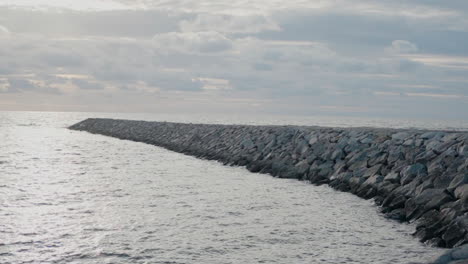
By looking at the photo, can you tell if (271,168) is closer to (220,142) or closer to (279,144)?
(279,144)

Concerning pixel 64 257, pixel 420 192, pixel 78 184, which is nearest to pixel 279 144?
pixel 78 184

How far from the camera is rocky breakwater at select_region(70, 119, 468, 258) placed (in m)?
9.65

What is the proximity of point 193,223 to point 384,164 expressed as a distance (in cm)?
713

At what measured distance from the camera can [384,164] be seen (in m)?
14.6

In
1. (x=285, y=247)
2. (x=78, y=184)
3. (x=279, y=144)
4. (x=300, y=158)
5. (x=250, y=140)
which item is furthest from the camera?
(x=250, y=140)

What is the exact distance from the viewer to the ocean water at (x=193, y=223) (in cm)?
798

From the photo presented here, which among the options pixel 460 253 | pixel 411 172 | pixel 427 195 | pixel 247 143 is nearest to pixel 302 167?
pixel 411 172

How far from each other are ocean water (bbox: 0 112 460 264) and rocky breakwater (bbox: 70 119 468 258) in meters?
0.55

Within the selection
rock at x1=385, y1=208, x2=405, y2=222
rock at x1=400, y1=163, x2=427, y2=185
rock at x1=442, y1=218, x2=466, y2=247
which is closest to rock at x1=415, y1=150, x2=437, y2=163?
rock at x1=400, y1=163, x2=427, y2=185

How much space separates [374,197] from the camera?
41.8 feet

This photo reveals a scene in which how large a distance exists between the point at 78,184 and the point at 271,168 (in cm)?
744

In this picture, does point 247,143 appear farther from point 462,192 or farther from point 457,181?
point 462,192

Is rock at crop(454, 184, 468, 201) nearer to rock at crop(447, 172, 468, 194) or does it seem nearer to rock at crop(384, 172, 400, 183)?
rock at crop(447, 172, 468, 194)

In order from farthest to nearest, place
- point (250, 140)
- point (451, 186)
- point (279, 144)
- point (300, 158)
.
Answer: point (250, 140)
point (279, 144)
point (300, 158)
point (451, 186)
